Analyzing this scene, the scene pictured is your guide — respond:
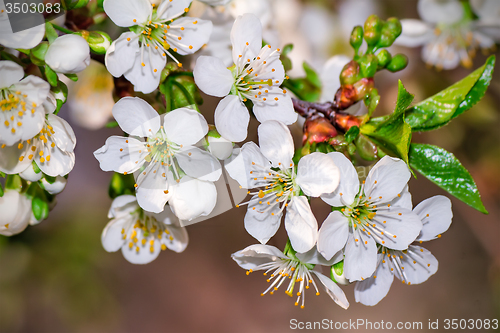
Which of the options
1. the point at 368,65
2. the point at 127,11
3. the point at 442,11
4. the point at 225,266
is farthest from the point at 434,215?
the point at 225,266

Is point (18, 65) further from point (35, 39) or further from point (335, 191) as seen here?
point (335, 191)

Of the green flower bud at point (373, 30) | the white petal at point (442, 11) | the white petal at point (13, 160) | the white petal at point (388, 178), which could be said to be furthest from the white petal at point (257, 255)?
the white petal at point (442, 11)

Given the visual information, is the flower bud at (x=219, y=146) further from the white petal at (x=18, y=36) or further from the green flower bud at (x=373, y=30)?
the green flower bud at (x=373, y=30)

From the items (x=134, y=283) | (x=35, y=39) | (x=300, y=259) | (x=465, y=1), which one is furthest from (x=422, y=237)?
(x=134, y=283)

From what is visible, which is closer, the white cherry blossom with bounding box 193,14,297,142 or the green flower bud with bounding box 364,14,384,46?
the white cherry blossom with bounding box 193,14,297,142

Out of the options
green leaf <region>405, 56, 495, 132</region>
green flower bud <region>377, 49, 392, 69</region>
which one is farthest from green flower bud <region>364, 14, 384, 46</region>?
green leaf <region>405, 56, 495, 132</region>

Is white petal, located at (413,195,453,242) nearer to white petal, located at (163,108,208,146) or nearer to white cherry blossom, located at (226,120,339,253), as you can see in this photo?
white cherry blossom, located at (226,120,339,253)
